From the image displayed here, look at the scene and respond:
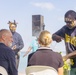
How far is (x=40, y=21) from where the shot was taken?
426 inches

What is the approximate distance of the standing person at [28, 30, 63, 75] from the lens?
458 cm

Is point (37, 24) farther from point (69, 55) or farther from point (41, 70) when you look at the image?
point (41, 70)

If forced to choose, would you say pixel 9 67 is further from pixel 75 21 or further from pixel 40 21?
pixel 40 21

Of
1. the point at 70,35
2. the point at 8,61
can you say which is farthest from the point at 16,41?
the point at 8,61

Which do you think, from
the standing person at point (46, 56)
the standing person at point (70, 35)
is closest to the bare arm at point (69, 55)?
the standing person at point (70, 35)

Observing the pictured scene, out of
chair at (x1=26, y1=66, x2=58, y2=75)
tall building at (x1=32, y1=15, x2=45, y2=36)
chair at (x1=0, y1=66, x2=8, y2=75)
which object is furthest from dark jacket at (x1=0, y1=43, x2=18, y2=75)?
tall building at (x1=32, y1=15, x2=45, y2=36)

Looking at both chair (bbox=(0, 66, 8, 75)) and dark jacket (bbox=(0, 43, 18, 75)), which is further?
dark jacket (bbox=(0, 43, 18, 75))

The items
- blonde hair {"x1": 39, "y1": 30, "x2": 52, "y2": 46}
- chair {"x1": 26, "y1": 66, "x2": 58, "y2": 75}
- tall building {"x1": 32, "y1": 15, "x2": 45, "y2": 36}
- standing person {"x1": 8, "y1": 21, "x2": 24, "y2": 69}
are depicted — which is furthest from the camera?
tall building {"x1": 32, "y1": 15, "x2": 45, "y2": 36}

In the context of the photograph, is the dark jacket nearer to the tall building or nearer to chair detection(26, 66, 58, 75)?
chair detection(26, 66, 58, 75)

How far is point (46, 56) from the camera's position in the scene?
15.1 ft

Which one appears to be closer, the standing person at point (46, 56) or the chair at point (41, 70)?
the chair at point (41, 70)

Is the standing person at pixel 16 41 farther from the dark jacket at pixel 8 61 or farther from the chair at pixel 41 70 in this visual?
the chair at pixel 41 70

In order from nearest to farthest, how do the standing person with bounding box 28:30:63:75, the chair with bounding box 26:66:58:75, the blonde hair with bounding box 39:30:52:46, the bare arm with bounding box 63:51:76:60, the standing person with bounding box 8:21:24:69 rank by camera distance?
the chair with bounding box 26:66:58:75, the standing person with bounding box 28:30:63:75, the blonde hair with bounding box 39:30:52:46, the bare arm with bounding box 63:51:76:60, the standing person with bounding box 8:21:24:69

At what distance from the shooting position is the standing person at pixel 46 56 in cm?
458
